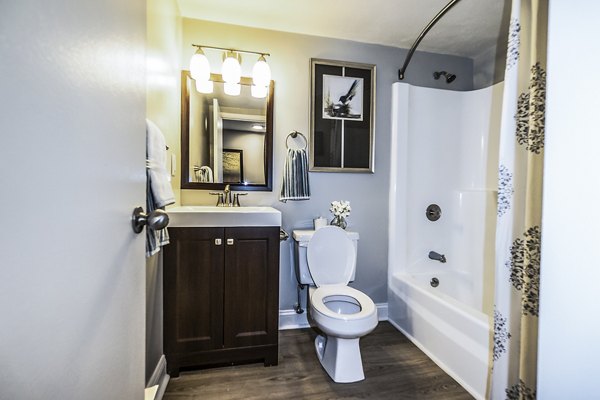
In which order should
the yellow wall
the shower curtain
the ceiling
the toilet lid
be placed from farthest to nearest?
the toilet lid → the ceiling → the yellow wall → the shower curtain

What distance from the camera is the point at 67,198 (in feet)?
1.38

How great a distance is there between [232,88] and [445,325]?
2309mm

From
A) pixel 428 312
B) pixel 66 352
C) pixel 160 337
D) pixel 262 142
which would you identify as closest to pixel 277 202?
pixel 262 142

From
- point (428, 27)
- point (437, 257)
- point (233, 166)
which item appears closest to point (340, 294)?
point (437, 257)

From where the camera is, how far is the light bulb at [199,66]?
5.98 ft

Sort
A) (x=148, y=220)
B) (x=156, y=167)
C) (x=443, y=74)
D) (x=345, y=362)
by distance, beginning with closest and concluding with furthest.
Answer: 1. (x=148, y=220)
2. (x=156, y=167)
3. (x=345, y=362)
4. (x=443, y=74)

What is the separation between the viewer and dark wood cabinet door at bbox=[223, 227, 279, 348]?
1.61 meters

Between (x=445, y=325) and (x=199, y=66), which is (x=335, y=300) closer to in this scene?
(x=445, y=325)

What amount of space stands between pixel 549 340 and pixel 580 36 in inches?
46.6

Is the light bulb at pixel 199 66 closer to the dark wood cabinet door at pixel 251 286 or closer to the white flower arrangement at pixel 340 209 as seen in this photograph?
the dark wood cabinet door at pixel 251 286

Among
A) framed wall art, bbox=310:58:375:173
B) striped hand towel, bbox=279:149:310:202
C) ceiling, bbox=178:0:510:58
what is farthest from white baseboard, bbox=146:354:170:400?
ceiling, bbox=178:0:510:58

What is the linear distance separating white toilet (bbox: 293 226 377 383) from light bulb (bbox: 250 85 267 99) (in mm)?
1137

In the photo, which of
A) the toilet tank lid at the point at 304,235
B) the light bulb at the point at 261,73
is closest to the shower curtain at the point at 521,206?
the toilet tank lid at the point at 304,235

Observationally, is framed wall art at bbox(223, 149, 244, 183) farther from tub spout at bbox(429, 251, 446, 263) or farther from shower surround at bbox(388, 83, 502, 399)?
tub spout at bbox(429, 251, 446, 263)
